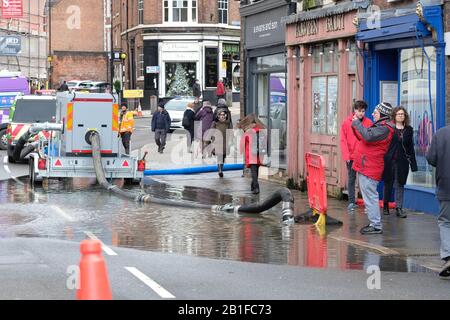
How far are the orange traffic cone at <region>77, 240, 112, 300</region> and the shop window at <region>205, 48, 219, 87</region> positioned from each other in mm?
55283

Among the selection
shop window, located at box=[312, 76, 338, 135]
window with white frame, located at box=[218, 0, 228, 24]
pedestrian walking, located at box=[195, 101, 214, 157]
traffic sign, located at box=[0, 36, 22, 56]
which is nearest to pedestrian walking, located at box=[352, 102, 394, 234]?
shop window, located at box=[312, 76, 338, 135]

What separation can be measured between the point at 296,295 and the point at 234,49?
180ft

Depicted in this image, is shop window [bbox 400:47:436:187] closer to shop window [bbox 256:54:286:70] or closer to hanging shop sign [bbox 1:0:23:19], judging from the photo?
shop window [bbox 256:54:286:70]

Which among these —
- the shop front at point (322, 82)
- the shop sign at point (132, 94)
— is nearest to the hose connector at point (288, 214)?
the shop front at point (322, 82)

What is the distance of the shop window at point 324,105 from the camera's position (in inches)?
774

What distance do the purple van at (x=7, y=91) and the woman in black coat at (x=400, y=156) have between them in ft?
72.4

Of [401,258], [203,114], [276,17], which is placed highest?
[276,17]

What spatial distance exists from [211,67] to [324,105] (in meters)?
42.1

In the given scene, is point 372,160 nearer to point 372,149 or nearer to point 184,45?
point 372,149

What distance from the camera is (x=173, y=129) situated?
43531 millimetres

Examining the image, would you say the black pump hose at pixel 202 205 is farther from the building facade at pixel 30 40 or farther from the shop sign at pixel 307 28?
the building facade at pixel 30 40

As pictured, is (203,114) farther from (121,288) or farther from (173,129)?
(121,288)
